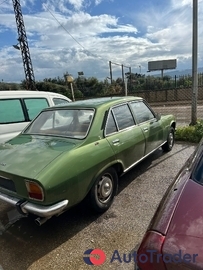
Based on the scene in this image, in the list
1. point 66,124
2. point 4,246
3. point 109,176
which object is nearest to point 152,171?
point 109,176

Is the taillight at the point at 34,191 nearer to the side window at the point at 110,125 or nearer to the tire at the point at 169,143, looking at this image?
the side window at the point at 110,125

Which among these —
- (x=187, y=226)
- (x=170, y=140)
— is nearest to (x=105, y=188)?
(x=187, y=226)

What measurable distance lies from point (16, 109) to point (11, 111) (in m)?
0.13

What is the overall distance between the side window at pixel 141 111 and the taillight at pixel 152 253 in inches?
114

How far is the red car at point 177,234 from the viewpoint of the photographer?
1.20 m

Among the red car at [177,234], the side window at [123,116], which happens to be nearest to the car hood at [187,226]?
the red car at [177,234]

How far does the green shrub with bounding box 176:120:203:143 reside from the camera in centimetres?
606

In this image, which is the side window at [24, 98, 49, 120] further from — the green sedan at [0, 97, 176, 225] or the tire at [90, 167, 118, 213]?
the tire at [90, 167, 118, 213]

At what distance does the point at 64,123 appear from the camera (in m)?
3.46

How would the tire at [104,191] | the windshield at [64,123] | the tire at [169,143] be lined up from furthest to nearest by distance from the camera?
the tire at [169,143]
the windshield at [64,123]
the tire at [104,191]

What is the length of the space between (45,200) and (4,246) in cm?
91

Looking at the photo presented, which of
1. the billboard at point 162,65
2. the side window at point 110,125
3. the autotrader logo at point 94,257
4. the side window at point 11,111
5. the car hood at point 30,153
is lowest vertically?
the autotrader logo at point 94,257

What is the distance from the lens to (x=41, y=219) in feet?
7.95

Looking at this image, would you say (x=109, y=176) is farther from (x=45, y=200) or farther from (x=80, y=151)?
(x=45, y=200)
